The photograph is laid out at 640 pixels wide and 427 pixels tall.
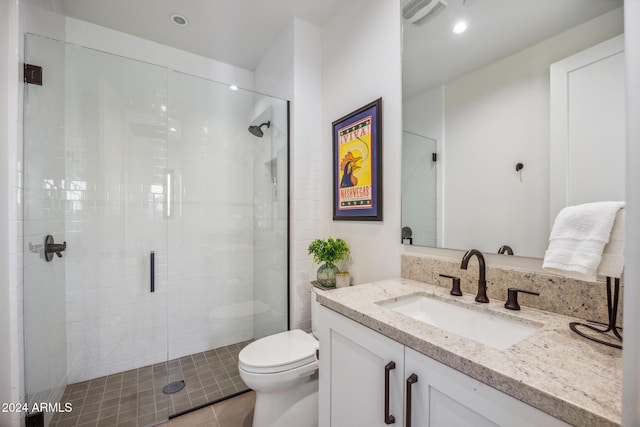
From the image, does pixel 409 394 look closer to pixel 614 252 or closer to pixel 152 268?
pixel 614 252

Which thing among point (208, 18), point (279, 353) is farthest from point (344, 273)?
point (208, 18)

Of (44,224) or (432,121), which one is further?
(44,224)

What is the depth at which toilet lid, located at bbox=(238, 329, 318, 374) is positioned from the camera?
138cm

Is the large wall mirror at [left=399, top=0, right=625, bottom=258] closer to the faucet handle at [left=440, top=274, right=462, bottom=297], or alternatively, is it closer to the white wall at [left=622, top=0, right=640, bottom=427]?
the faucet handle at [left=440, top=274, right=462, bottom=297]

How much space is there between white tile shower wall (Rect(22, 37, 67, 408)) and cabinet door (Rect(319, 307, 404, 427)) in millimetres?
1493

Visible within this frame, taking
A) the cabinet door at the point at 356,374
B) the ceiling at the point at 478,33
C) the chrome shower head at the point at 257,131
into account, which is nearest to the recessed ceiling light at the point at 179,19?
the chrome shower head at the point at 257,131

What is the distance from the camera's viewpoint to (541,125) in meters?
0.94

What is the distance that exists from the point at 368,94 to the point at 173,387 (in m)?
2.38

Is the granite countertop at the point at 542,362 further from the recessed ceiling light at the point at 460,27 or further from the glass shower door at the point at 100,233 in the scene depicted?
the glass shower door at the point at 100,233

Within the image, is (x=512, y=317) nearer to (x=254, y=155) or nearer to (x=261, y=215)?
(x=261, y=215)

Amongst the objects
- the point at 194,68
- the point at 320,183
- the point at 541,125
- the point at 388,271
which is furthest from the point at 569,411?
the point at 194,68

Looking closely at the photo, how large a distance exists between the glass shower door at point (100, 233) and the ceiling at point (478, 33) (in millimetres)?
1792

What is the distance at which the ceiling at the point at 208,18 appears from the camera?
1872 millimetres

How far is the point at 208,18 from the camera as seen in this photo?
2.01m
